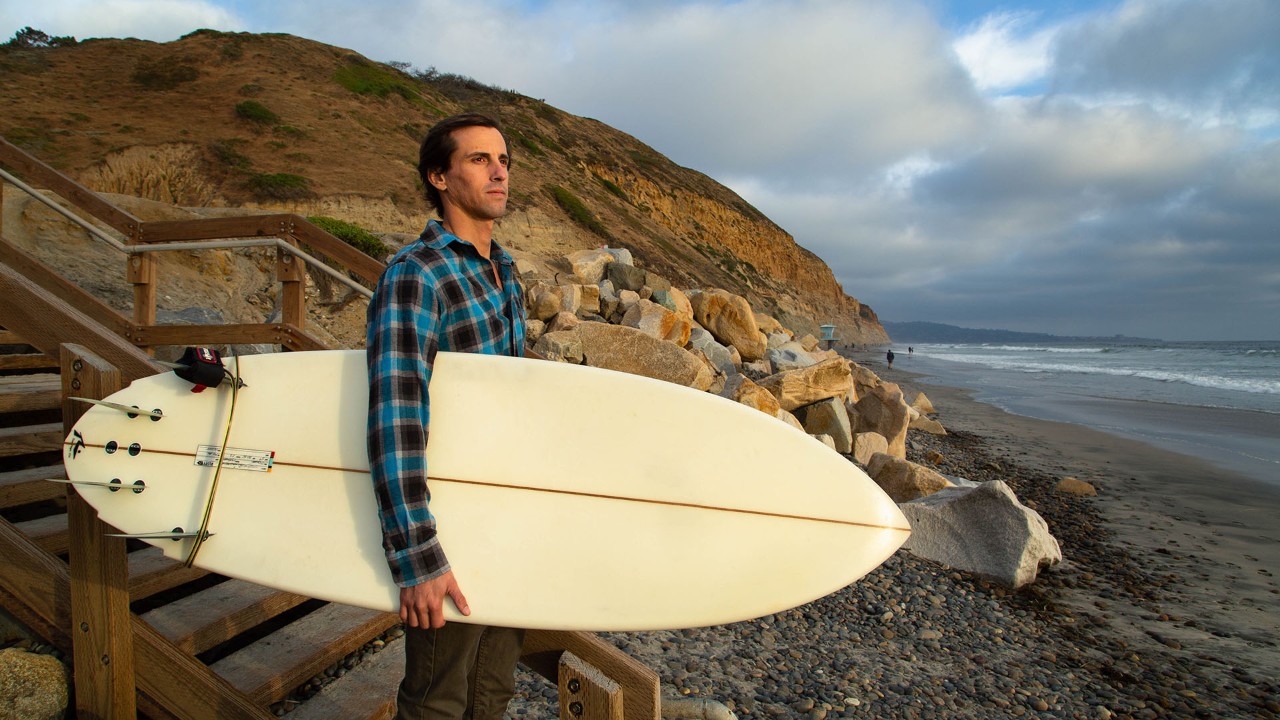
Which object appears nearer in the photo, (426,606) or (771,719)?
(426,606)

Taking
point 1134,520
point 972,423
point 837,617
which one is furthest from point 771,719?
point 972,423

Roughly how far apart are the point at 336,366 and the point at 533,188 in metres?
18.5

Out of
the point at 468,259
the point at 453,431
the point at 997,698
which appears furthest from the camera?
the point at 997,698

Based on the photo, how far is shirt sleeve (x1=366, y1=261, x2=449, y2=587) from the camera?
1200mm

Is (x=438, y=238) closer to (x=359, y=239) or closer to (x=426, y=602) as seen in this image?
(x=426, y=602)

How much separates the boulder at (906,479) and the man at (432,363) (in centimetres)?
463

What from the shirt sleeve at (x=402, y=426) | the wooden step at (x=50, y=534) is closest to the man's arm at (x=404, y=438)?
the shirt sleeve at (x=402, y=426)

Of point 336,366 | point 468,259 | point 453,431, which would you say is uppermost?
point 468,259

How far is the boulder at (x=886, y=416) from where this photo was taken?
7.80 m

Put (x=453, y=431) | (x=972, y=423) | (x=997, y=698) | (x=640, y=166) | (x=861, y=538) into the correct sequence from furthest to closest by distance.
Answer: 1. (x=640, y=166)
2. (x=972, y=423)
3. (x=997, y=698)
4. (x=861, y=538)
5. (x=453, y=431)

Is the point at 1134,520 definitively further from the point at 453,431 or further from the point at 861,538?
the point at 453,431

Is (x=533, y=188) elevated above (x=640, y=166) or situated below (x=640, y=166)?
below

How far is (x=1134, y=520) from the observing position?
19.3ft

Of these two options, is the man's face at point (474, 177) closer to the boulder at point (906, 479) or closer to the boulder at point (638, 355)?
the boulder at point (638, 355)
